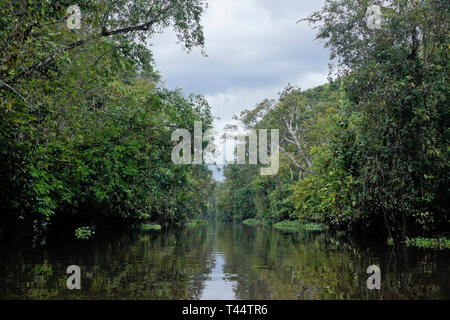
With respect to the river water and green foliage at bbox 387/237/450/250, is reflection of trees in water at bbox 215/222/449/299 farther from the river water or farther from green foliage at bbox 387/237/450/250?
green foliage at bbox 387/237/450/250

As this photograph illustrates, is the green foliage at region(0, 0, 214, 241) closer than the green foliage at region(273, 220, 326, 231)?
Yes

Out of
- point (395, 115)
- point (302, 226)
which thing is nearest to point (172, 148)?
point (395, 115)

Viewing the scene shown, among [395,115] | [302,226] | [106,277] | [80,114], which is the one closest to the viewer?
[106,277]

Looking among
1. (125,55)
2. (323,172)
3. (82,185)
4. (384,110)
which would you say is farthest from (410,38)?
(82,185)

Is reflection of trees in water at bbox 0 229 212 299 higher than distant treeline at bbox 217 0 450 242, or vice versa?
distant treeline at bbox 217 0 450 242

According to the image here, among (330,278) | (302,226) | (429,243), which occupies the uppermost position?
(330,278)

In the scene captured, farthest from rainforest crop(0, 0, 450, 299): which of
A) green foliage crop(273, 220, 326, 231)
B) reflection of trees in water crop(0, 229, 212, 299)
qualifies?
green foliage crop(273, 220, 326, 231)

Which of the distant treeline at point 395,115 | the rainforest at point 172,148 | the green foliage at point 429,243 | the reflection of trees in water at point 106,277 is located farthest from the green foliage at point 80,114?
the green foliage at point 429,243

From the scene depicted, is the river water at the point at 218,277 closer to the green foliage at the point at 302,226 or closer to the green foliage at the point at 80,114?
the green foliage at the point at 80,114

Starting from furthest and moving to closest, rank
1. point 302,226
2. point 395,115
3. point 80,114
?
point 302,226 → point 80,114 → point 395,115

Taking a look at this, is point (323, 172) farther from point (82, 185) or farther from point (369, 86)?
point (82, 185)

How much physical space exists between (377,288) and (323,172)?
46.3ft

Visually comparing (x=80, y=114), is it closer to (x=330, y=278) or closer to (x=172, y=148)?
(x=172, y=148)

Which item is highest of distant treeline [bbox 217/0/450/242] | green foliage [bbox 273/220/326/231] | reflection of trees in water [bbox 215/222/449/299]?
distant treeline [bbox 217/0/450/242]
